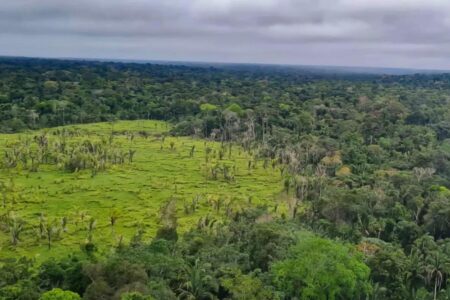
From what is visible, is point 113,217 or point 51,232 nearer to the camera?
point 51,232

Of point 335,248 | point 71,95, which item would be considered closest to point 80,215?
point 335,248

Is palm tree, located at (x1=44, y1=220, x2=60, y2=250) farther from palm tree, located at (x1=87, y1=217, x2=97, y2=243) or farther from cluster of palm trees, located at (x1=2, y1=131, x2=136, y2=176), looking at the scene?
cluster of palm trees, located at (x1=2, y1=131, x2=136, y2=176)

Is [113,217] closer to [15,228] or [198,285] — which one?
[15,228]

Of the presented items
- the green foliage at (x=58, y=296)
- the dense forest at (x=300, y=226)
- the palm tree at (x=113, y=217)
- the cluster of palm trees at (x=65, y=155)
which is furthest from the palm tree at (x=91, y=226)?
the green foliage at (x=58, y=296)

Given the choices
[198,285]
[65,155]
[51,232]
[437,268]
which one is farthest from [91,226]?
[437,268]

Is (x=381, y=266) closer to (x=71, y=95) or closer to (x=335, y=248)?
(x=335, y=248)

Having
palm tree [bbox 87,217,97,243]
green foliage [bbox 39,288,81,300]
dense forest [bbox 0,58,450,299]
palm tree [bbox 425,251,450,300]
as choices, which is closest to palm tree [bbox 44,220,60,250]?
dense forest [bbox 0,58,450,299]

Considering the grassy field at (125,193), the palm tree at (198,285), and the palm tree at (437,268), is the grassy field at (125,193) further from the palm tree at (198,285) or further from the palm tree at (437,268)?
the palm tree at (437,268)
